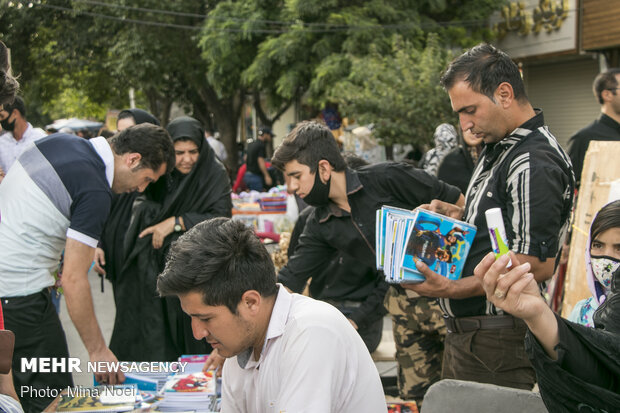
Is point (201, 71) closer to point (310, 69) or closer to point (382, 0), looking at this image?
point (310, 69)

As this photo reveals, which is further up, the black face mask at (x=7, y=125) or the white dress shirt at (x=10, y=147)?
the black face mask at (x=7, y=125)

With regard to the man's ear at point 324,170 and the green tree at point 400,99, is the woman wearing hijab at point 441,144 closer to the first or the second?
the man's ear at point 324,170

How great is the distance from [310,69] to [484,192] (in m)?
11.9

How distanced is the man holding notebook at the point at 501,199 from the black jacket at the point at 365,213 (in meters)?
0.73

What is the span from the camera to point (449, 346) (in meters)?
2.73

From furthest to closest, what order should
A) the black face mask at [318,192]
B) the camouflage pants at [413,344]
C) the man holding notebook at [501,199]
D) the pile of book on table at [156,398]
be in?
the camouflage pants at [413,344], the black face mask at [318,192], the pile of book on table at [156,398], the man holding notebook at [501,199]

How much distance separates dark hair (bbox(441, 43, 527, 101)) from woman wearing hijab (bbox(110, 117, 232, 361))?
2.10 m

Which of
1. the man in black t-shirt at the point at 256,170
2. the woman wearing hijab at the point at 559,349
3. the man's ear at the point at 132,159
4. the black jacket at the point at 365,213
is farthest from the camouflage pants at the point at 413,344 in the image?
the man in black t-shirt at the point at 256,170

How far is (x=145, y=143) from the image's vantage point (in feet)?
10.6

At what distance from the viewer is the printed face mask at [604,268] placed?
239 cm

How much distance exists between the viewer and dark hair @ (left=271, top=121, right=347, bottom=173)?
3213 millimetres

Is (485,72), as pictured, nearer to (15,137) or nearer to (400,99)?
(15,137)

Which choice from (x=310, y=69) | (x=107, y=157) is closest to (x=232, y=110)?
(x=310, y=69)

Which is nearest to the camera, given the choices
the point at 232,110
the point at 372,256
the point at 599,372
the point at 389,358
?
the point at 599,372
